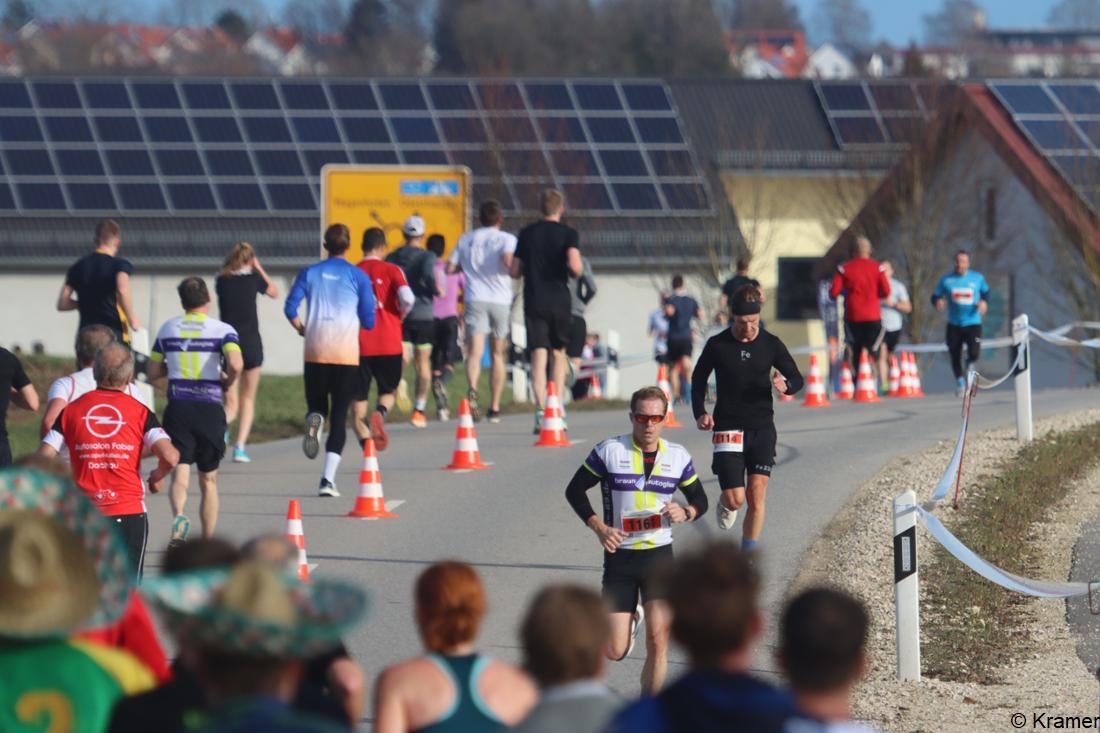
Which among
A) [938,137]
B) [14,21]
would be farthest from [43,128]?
[14,21]

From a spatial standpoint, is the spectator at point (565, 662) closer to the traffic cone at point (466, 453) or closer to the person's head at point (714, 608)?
the person's head at point (714, 608)

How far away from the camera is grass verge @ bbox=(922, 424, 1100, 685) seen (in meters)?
10.3

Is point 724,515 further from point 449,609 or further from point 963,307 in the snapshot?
point 963,307

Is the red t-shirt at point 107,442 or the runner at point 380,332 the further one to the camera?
the runner at point 380,332

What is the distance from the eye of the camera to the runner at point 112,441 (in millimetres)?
8703

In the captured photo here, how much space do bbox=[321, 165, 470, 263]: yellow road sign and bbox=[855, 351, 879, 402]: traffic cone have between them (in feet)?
19.4

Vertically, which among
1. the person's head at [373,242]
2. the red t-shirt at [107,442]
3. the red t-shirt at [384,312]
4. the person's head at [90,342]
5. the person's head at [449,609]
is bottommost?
the person's head at [449,609]

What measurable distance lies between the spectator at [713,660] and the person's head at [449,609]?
→ 2.39ft

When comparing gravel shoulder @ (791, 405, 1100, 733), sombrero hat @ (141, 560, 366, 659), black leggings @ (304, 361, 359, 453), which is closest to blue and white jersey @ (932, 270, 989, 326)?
gravel shoulder @ (791, 405, 1100, 733)

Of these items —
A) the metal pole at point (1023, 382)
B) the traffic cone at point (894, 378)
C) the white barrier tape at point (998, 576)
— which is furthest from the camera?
the traffic cone at point (894, 378)

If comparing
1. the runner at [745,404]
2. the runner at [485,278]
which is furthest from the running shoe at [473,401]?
the runner at [745,404]

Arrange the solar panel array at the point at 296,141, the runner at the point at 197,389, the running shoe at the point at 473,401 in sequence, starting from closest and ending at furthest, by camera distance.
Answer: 1. the runner at the point at 197,389
2. the running shoe at the point at 473,401
3. the solar panel array at the point at 296,141

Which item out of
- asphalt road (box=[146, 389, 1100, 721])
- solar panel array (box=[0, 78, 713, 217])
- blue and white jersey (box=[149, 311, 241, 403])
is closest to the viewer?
asphalt road (box=[146, 389, 1100, 721])

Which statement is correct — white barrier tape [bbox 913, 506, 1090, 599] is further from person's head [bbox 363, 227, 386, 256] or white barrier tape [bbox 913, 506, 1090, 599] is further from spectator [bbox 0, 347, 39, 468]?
person's head [bbox 363, 227, 386, 256]
